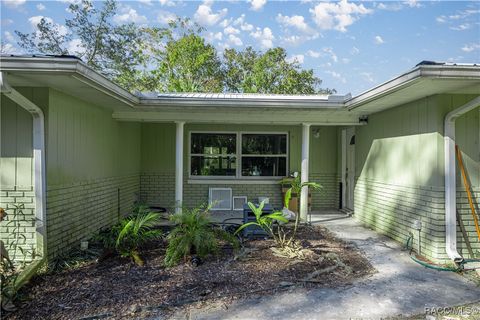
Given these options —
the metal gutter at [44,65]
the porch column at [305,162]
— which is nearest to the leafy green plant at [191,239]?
the metal gutter at [44,65]

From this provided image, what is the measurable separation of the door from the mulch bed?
3.50 meters

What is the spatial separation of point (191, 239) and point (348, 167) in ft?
17.3

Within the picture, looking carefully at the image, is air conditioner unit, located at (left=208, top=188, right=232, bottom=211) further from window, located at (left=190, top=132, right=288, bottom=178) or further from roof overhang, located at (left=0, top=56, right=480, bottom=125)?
roof overhang, located at (left=0, top=56, right=480, bottom=125)

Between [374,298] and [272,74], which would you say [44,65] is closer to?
[374,298]

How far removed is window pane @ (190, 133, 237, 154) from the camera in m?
8.77

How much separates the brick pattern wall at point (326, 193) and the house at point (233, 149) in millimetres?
29

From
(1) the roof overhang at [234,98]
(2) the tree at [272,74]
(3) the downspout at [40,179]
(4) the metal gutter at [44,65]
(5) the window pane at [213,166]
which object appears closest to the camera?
(4) the metal gutter at [44,65]

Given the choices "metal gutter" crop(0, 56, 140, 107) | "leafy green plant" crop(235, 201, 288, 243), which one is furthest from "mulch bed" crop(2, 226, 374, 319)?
"metal gutter" crop(0, 56, 140, 107)

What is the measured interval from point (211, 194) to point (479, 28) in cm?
649

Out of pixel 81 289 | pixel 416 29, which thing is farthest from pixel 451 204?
pixel 416 29

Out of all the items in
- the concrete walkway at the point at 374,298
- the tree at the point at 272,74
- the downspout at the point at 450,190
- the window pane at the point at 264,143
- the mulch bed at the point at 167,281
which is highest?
the tree at the point at 272,74

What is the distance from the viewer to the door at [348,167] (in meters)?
8.08

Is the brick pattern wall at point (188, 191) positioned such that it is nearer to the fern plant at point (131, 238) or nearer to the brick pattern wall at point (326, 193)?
the brick pattern wall at point (326, 193)

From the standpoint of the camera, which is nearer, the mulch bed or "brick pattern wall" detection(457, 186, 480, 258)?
the mulch bed
